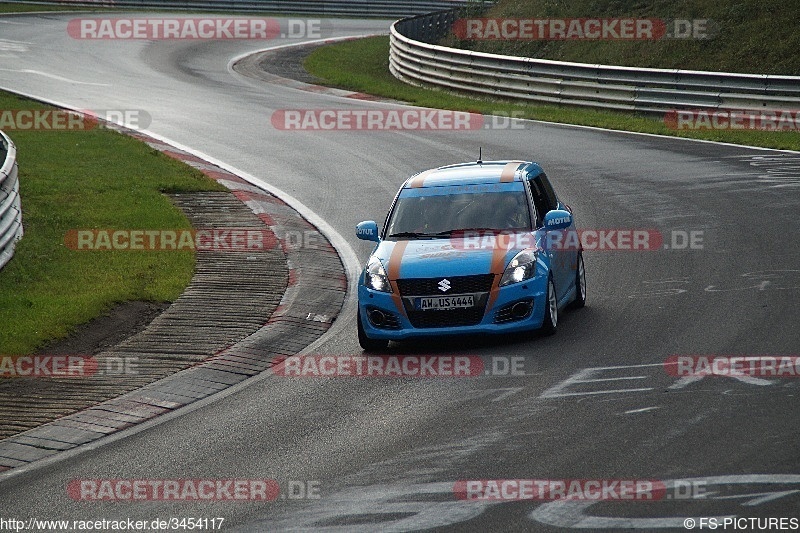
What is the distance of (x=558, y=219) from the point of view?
12.2 meters

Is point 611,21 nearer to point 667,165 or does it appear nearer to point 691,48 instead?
point 691,48

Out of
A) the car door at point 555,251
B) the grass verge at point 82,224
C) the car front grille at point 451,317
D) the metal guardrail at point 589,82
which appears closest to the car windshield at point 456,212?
the car door at point 555,251

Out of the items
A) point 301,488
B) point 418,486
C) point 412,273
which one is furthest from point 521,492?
point 412,273

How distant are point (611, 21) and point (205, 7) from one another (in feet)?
80.3

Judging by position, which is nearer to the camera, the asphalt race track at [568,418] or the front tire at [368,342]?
the asphalt race track at [568,418]

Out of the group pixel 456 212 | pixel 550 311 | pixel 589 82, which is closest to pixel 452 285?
pixel 550 311

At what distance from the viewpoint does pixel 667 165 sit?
837 inches

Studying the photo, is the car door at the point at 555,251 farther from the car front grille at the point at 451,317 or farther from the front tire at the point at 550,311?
the car front grille at the point at 451,317

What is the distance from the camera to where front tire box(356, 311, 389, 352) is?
463 inches

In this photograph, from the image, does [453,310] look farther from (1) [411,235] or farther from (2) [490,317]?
(1) [411,235]

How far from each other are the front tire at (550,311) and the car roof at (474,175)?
65.2 inches

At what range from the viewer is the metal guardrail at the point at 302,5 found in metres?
53.4

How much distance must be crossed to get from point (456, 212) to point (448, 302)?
1490mm

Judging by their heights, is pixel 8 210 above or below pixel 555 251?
above
